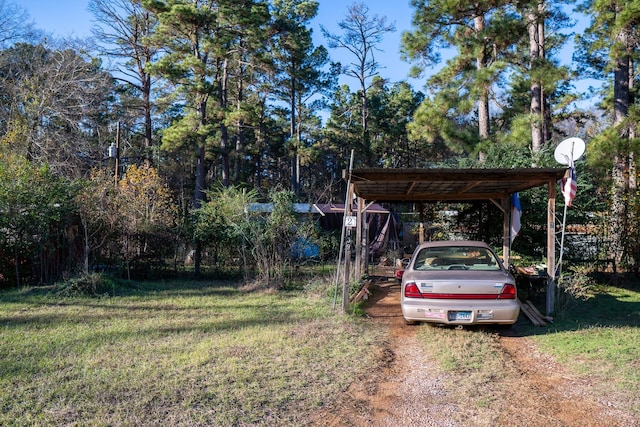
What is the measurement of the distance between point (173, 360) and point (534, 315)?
573 centimetres

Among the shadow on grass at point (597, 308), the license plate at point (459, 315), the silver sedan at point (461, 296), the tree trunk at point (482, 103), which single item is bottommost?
the shadow on grass at point (597, 308)

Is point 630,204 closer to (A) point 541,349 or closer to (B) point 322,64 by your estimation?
(A) point 541,349

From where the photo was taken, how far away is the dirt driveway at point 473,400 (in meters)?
3.82

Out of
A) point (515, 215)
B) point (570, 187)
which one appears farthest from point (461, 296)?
point (515, 215)

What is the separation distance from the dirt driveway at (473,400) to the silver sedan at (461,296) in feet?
2.38

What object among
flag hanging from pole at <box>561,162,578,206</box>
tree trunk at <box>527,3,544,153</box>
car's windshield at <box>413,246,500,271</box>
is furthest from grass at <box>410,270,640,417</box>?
tree trunk at <box>527,3,544,153</box>

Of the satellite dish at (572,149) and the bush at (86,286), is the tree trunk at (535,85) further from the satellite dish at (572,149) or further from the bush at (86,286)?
the bush at (86,286)

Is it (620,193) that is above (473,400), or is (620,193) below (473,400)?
above

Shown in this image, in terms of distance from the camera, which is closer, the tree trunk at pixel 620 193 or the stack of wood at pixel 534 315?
the stack of wood at pixel 534 315

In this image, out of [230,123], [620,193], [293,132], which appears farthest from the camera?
[293,132]

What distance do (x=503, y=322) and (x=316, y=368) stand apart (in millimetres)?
2802

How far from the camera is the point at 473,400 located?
13.9 ft

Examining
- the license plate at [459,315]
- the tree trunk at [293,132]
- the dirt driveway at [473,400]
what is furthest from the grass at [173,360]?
the tree trunk at [293,132]

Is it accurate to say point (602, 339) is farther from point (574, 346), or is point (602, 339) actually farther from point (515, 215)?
point (515, 215)
